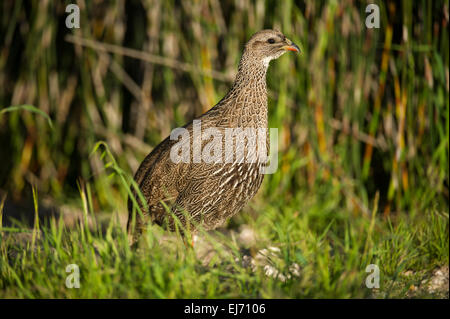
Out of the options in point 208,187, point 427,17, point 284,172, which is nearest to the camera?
point 208,187

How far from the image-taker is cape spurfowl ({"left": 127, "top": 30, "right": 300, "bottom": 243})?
108 inches

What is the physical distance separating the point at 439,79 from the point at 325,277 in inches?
77.3

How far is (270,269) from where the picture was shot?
114 inches

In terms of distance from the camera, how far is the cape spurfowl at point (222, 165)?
273cm

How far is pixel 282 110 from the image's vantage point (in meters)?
4.12

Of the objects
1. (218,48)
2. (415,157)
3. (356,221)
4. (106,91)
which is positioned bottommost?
(356,221)

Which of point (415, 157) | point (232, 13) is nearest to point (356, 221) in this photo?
point (415, 157)

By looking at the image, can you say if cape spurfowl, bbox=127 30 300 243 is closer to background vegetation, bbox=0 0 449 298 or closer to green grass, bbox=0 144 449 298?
green grass, bbox=0 144 449 298

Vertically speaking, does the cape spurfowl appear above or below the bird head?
below

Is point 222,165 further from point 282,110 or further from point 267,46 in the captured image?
point 282,110

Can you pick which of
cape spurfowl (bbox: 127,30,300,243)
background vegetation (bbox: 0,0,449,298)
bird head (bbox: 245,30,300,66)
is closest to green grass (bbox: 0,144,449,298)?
background vegetation (bbox: 0,0,449,298)

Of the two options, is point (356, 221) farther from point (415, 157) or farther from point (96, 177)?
point (96, 177)

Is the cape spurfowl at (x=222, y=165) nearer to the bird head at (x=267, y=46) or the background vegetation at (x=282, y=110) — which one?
the bird head at (x=267, y=46)

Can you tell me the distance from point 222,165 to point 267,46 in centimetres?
61
